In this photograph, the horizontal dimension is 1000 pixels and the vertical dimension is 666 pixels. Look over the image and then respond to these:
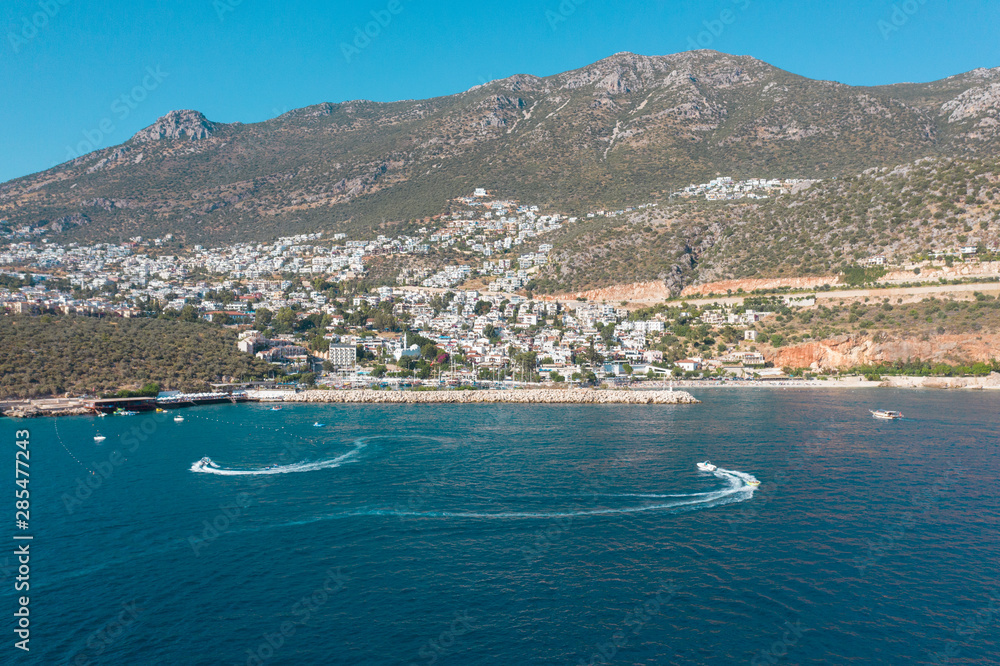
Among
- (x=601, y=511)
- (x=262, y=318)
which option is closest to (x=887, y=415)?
(x=601, y=511)

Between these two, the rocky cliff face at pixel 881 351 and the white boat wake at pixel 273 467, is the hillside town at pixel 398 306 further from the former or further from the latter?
the white boat wake at pixel 273 467

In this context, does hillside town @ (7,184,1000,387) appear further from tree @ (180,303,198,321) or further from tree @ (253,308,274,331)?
tree @ (253,308,274,331)

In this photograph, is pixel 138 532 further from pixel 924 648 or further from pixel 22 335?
pixel 22 335

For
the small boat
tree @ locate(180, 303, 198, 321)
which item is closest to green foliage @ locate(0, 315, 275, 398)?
tree @ locate(180, 303, 198, 321)

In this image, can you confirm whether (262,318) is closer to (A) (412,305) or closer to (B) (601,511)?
(A) (412,305)

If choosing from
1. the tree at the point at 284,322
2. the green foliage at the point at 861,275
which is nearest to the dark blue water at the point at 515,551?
the green foliage at the point at 861,275

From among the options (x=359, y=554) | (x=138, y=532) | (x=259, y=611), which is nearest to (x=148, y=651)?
(x=259, y=611)
